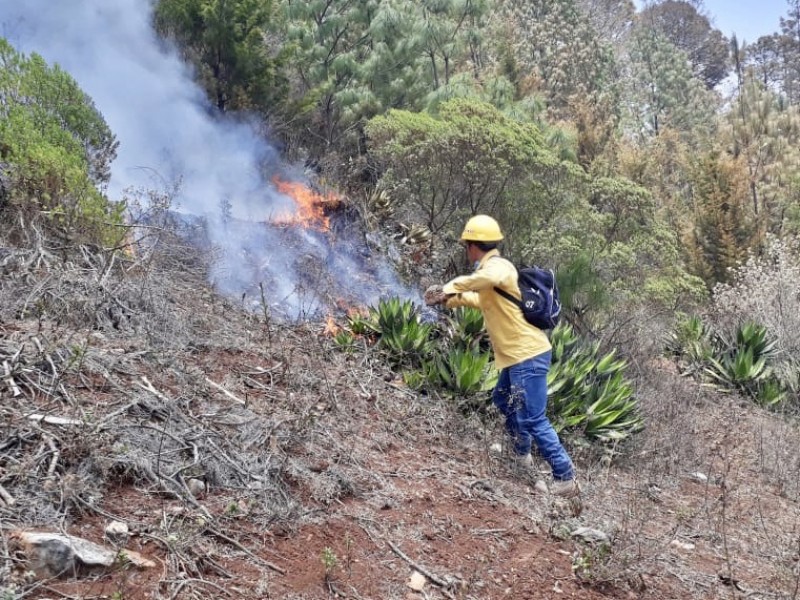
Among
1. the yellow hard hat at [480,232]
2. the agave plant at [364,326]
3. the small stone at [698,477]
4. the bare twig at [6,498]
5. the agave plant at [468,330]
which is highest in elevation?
the yellow hard hat at [480,232]

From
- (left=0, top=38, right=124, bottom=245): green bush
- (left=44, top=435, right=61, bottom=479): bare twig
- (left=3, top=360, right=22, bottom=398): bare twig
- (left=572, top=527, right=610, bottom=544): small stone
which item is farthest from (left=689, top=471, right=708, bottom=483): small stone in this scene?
(left=0, top=38, right=124, bottom=245): green bush

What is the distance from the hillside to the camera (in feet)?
11.7

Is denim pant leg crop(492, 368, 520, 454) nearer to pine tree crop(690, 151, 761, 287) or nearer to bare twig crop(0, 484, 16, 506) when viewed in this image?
bare twig crop(0, 484, 16, 506)

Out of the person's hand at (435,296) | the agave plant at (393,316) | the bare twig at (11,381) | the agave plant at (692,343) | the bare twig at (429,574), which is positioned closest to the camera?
the bare twig at (429,574)

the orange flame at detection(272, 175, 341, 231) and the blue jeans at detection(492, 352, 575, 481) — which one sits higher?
the orange flame at detection(272, 175, 341, 231)

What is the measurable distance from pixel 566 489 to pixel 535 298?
1.41 metres

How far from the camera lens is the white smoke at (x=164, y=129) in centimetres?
1068

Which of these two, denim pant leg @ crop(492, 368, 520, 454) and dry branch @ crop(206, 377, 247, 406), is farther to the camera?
denim pant leg @ crop(492, 368, 520, 454)

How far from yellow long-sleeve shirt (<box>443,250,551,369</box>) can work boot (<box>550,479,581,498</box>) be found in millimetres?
954

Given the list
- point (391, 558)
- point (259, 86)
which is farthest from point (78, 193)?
point (259, 86)

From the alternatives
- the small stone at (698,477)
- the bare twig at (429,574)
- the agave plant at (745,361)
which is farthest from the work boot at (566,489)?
the agave plant at (745,361)

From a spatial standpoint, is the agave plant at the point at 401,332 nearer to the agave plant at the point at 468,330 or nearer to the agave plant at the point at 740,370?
the agave plant at the point at 468,330

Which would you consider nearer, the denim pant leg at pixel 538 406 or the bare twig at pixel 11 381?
the bare twig at pixel 11 381

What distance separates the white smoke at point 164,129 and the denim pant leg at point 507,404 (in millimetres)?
4445
